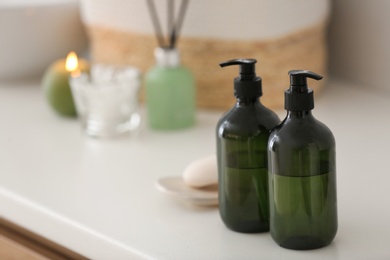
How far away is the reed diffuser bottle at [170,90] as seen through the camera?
4.85 ft

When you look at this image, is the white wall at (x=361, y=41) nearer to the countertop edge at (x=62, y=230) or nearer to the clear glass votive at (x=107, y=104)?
the clear glass votive at (x=107, y=104)

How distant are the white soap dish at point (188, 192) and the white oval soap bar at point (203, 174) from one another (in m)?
0.01

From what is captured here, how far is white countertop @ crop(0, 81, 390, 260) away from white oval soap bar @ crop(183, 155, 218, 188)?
0.03 metres

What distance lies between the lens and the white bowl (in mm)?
1757

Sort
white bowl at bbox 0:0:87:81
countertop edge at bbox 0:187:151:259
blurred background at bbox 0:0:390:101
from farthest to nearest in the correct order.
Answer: white bowl at bbox 0:0:87:81 → blurred background at bbox 0:0:390:101 → countertop edge at bbox 0:187:151:259

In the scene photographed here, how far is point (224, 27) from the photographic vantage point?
148 cm

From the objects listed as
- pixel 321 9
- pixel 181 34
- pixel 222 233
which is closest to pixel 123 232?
pixel 222 233

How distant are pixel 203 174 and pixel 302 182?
21cm

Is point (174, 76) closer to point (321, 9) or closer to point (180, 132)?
point (180, 132)

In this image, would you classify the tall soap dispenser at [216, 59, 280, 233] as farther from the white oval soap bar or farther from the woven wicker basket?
the woven wicker basket

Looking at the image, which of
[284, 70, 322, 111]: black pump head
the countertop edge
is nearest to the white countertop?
the countertop edge

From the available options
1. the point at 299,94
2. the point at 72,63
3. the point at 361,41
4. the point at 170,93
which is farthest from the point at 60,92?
the point at 299,94

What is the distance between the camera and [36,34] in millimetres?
1776

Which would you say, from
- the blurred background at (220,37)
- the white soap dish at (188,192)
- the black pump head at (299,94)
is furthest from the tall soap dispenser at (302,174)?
the blurred background at (220,37)
